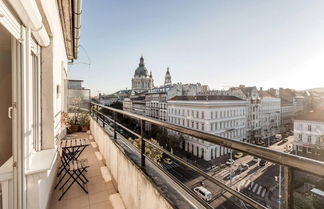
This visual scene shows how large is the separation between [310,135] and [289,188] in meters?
21.8

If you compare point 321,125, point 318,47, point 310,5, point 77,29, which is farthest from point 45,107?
point 321,125

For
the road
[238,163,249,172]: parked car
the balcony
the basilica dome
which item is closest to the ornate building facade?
A: the basilica dome

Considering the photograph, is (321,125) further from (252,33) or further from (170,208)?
(170,208)

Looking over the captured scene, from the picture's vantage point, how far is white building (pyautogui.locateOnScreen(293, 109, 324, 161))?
1545 centimetres

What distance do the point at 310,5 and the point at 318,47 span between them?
3459 mm

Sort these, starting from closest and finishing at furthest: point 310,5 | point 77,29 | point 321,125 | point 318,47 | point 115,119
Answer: point 115,119 → point 77,29 → point 310,5 → point 318,47 → point 321,125

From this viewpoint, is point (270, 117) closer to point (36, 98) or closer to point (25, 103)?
point (36, 98)

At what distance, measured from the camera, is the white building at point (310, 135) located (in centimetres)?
1545

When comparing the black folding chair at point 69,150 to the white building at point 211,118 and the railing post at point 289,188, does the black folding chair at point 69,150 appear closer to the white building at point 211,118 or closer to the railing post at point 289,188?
the railing post at point 289,188

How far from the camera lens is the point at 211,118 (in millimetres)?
21359

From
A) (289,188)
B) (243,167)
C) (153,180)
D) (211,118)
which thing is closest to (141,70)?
(211,118)

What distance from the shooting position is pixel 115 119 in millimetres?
2541

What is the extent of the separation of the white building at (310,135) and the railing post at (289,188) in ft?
64.8

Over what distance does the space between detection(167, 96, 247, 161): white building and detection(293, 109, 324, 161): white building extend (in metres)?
6.26
